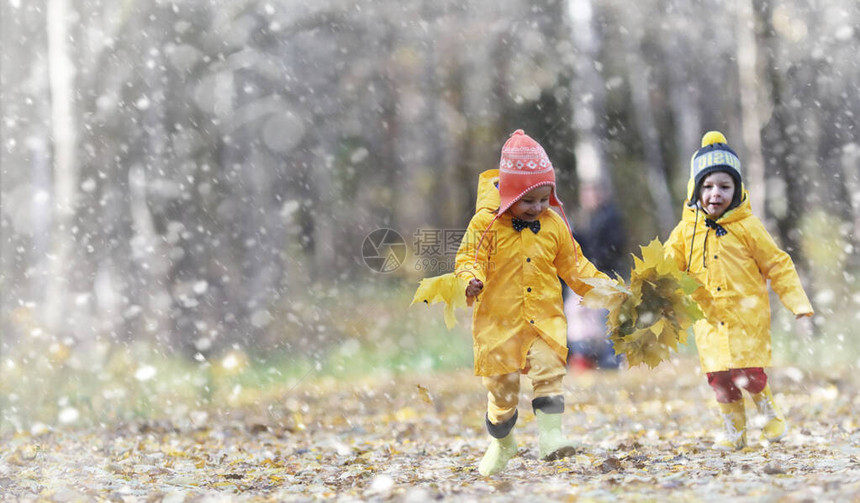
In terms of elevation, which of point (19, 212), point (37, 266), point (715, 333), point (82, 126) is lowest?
point (715, 333)

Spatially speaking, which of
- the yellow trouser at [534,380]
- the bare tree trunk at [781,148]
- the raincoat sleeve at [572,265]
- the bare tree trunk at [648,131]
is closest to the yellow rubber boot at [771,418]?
the raincoat sleeve at [572,265]

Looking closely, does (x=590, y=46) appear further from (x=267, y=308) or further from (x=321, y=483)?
(x=321, y=483)

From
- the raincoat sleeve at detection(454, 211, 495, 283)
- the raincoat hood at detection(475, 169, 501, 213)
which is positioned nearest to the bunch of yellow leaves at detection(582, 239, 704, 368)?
the raincoat sleeve at detection(454, 211, 495, 283)

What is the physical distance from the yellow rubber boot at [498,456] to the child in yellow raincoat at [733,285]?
152 cm

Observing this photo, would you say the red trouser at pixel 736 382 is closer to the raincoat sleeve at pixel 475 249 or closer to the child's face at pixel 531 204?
the child's face at pixel 531 204

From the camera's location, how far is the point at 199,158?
63.7 ft

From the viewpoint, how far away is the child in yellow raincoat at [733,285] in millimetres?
5969

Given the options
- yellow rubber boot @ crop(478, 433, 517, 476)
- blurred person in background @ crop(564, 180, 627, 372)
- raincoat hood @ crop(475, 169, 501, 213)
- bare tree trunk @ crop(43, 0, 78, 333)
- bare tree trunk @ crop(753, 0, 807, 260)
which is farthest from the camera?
bare tree trunk @ crop(43, 0, 78, 333)

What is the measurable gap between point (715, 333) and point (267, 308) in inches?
523

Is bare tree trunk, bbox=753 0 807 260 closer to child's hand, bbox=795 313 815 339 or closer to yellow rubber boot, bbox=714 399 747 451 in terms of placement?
child's hand, bbox=795 313 815 339

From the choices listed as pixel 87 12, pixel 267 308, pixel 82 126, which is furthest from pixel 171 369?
pixel 87 12

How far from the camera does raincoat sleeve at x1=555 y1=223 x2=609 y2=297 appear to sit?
18.7ft

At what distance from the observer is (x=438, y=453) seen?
6852 millimetres

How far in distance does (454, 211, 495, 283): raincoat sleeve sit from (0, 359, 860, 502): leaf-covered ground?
3.92 feet
